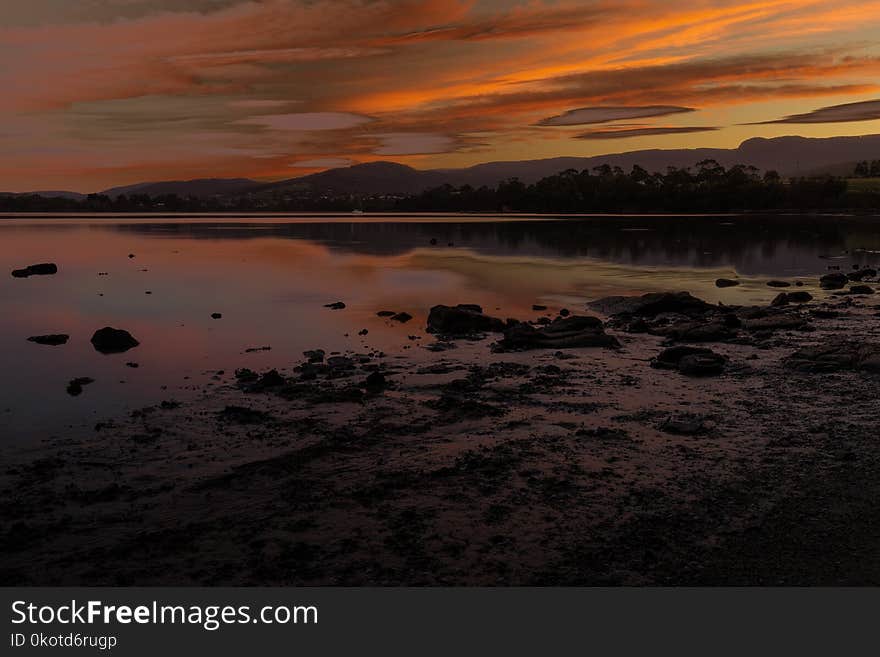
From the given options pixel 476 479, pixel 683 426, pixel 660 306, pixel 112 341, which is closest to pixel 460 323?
pixel 660 306

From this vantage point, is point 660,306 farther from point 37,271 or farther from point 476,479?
point 37,271

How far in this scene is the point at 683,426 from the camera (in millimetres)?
15883

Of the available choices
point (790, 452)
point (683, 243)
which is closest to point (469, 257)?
point (683, 243)

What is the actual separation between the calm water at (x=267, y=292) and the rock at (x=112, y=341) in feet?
1.33

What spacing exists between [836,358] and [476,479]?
1484cm

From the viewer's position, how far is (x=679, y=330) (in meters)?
28.2

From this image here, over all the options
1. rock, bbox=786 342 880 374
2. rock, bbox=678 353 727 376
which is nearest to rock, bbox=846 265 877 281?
rock, bbox=786 342 880 374

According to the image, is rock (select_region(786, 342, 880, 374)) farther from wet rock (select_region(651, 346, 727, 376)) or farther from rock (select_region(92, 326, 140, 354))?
rock (select_region(92, 326, 140, 354))

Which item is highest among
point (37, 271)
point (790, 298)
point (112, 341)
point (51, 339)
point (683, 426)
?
point (37, 271)

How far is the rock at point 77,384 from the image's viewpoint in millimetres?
20047

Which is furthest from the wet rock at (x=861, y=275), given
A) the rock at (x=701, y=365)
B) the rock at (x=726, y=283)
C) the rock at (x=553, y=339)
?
the rock at (x=701, y=365)

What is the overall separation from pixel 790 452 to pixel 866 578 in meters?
5.46

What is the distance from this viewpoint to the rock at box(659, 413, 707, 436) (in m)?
15.7
